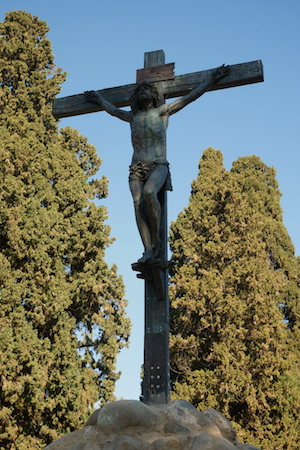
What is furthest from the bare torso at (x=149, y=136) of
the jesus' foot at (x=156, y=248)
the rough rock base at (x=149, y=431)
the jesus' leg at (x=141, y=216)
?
the rough rock base at (x=149, y=431)

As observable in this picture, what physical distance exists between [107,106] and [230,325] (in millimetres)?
10322

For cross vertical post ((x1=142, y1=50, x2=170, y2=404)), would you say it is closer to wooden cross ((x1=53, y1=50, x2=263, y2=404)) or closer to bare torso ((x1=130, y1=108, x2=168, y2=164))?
wooden cross ((x1=53, y1=50, x2=263, y2=404))

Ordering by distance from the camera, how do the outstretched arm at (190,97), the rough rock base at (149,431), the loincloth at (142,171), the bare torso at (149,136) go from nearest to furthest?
the rough rock base at (149,431)
the loincloth at (142,171)
the bare torso at (149,136)
the outstretched arm at (190,97)

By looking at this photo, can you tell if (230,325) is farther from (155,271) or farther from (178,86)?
(155,271)

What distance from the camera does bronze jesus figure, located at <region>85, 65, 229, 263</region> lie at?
541 cm

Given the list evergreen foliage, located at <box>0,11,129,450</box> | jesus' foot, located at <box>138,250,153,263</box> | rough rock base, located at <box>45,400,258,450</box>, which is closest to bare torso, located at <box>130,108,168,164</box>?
jesus' foot, located at <box>138,250,153,263</box>

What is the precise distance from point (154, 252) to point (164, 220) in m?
0.37

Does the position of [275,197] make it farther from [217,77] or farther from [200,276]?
[217,77]

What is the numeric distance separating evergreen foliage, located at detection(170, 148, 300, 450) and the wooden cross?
32.8 feet

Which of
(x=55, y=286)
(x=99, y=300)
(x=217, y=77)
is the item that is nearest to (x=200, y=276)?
(x=99, y=300)

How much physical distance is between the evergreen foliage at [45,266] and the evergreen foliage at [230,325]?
2.03 m

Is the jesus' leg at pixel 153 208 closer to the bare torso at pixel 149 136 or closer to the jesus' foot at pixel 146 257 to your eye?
the jesus' foot at pixel 146 257

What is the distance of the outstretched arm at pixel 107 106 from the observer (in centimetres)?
621

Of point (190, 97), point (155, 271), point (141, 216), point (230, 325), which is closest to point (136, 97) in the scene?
point (190, 97)
